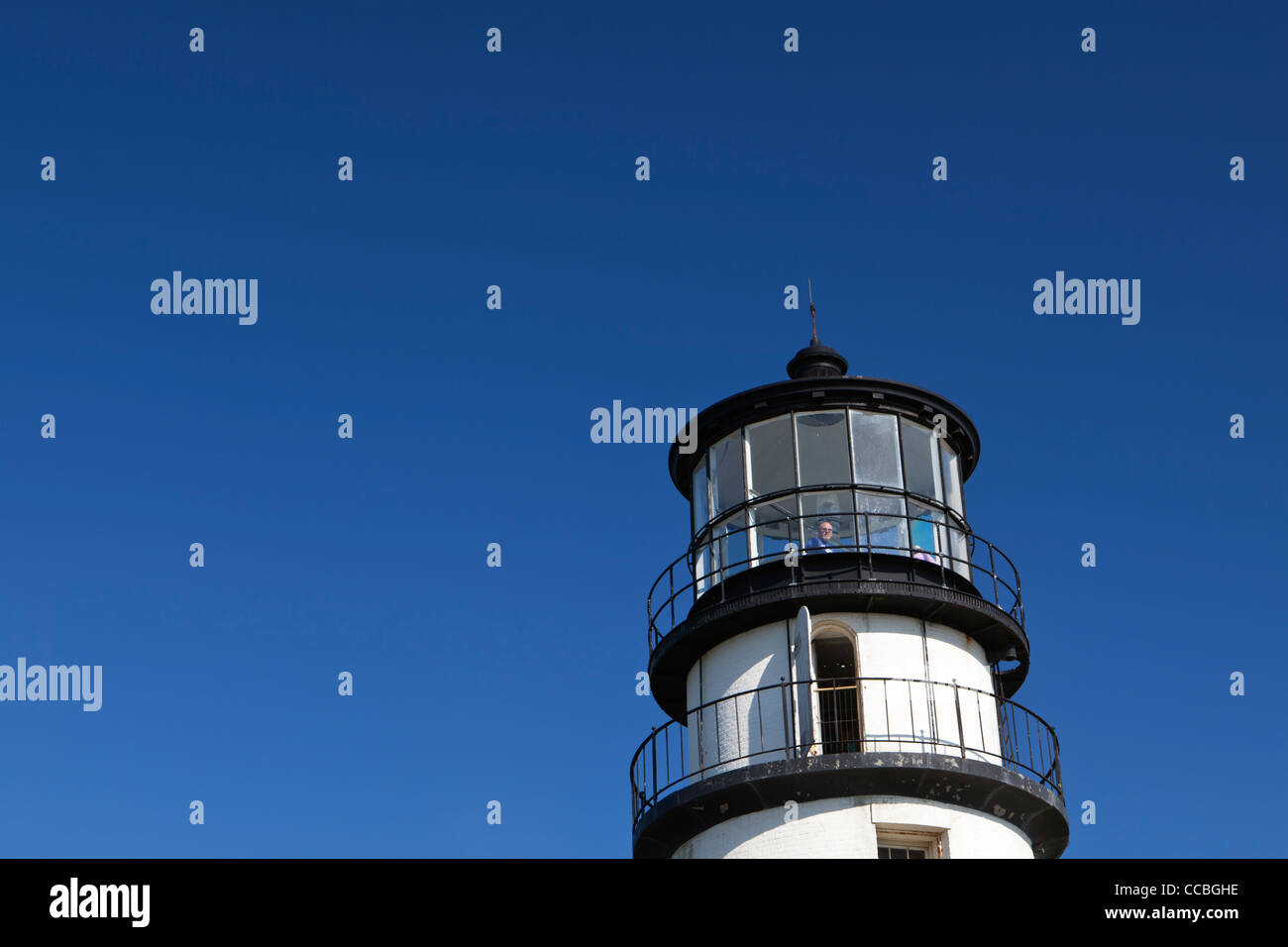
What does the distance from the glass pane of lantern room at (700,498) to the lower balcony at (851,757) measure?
3323 millimetres

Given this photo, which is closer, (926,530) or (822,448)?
(926,530)

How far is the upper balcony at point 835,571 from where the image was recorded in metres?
21.7

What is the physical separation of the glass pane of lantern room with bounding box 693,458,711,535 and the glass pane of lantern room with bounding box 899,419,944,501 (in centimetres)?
331

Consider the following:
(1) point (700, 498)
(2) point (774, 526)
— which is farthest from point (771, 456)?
(1) point (700, 498)

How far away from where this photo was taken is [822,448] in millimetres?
23281

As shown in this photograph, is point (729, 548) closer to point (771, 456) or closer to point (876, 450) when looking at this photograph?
point (771, 456)

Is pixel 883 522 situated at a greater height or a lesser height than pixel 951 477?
lesser

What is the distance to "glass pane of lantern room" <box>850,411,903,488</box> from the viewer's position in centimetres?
2300

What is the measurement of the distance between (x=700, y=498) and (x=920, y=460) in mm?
3667
